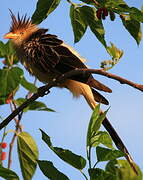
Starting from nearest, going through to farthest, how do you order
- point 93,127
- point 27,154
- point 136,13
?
point 93,127
point 136,13
point 27,154

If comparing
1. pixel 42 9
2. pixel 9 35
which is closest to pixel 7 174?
pixel 42 9

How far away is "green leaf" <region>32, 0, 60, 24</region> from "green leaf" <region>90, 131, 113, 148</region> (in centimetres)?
83

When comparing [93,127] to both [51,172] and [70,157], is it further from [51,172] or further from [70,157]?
[51,172]

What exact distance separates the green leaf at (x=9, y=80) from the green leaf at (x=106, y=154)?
892 millimetres

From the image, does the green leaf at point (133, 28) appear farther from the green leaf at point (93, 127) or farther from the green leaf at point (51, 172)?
the green leaf at point (51, 172)

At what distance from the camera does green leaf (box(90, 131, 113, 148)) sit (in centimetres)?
167

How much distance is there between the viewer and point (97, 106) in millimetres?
1665

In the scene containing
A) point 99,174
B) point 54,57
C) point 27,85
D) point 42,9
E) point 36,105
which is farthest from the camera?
point 54,57

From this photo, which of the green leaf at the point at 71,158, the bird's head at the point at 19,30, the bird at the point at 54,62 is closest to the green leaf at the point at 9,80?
the green leaf at the point at 71,158

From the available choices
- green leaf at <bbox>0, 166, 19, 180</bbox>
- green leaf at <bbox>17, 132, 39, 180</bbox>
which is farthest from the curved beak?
green leaf at <bbox>0, 166, 19, 180</bbox>

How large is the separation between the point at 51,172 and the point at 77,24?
1.25 metres

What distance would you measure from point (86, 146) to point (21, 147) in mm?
1131

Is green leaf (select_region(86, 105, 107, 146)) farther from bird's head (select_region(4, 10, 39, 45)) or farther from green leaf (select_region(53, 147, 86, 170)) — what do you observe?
bird's head (select_region(4, 10, 39, 45))

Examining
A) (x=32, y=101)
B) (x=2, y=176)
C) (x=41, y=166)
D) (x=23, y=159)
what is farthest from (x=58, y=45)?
(x=41, y=166)
